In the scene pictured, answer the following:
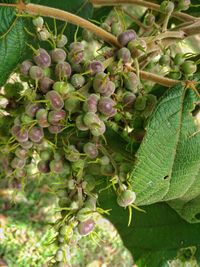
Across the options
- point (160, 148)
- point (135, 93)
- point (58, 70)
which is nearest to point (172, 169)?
point (160, 148)

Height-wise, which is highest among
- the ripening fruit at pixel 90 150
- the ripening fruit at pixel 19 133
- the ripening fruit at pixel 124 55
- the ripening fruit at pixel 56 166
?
the ripening fruit at pixel 124 55

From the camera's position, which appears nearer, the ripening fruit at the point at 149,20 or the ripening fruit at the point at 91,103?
the ripening fruit at the point at 91,103

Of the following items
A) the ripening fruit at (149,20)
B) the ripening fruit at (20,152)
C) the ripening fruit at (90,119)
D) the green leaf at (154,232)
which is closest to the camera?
the ripening fruit at (90,119)

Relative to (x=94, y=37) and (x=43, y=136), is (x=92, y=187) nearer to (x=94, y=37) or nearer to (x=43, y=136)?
(x=43, y=136)

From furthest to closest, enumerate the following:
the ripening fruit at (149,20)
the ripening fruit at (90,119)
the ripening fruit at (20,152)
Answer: the ripening fruit at (149,20), the ripening fruit at (20,152), the ripening fruit at (90,119)

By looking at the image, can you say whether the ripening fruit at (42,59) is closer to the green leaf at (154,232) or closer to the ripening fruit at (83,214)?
the ripening fruit at (83,214)

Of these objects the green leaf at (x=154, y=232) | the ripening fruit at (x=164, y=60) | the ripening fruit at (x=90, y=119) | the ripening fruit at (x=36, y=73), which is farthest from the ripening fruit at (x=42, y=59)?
the green leaf at (x=154, y=232)

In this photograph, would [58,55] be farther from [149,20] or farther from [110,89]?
[149,20]

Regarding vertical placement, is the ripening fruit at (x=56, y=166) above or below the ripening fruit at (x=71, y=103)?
below
